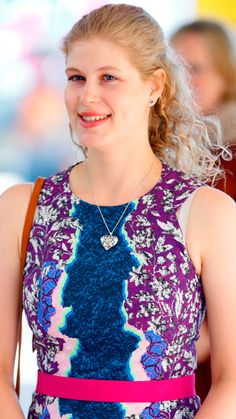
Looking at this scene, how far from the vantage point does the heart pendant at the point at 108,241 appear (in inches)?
95.0

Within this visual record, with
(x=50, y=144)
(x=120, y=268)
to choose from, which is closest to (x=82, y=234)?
(x=120, y=268)

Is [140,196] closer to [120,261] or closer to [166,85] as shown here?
[120,261]

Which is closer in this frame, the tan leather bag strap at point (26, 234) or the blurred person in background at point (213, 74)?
the tan leather bag strap at point (26, 234)

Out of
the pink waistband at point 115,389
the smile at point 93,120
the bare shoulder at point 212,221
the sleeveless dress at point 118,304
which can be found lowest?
the pink waistband at point 115,389

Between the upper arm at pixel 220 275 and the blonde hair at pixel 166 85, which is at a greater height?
the blonde hair at pixel 166 85

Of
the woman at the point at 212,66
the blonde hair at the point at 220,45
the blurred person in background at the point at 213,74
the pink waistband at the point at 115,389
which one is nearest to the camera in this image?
the pink waistband at the point at 115,389

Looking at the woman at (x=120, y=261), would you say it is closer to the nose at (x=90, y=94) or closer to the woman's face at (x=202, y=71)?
the nose at (x=90, y=94)

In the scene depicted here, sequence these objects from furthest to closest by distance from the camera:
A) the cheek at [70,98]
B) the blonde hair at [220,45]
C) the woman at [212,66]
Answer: the blonde hair at [220,45] < the woman at [212,66] < the cheek at [70,98]

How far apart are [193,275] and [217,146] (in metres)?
0.50

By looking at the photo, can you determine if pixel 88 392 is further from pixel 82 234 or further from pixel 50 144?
pixel 50 144

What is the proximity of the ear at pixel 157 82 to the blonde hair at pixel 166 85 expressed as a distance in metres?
0.01

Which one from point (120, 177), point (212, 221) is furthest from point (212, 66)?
point (212, 221)

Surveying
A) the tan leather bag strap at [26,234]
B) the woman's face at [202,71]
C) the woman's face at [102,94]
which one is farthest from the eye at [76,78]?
the woman's face at [202,71]

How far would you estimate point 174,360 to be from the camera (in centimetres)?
235
